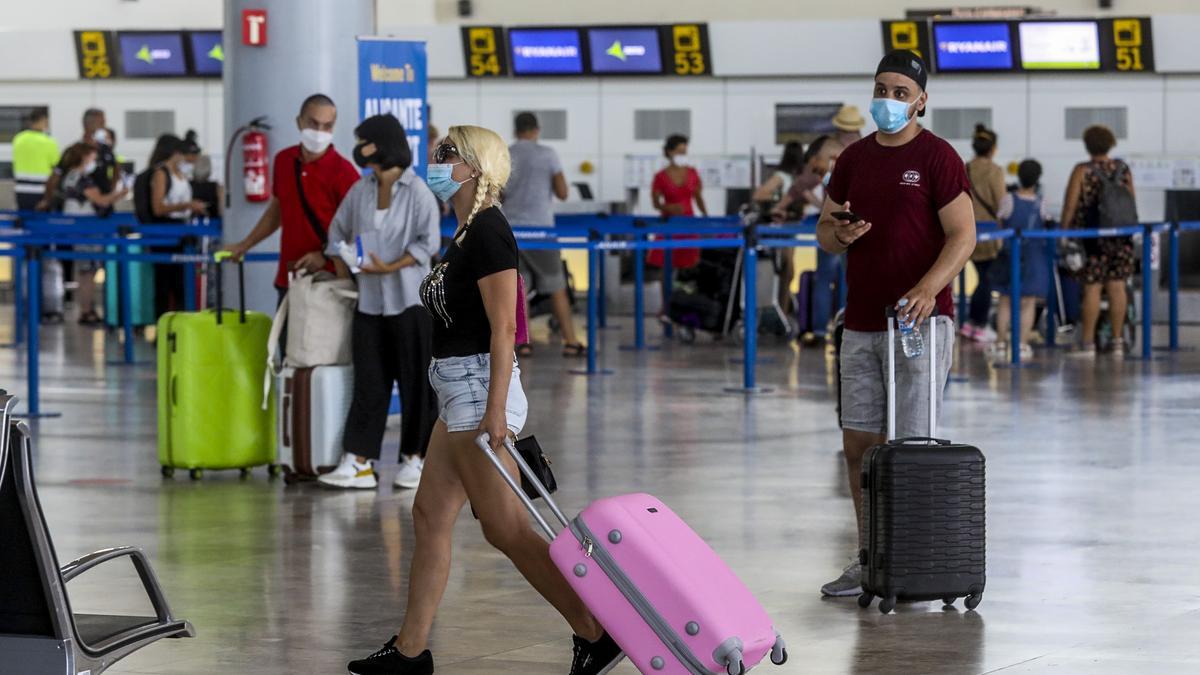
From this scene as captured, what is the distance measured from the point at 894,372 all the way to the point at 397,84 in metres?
5.44

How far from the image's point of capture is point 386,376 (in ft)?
29.6

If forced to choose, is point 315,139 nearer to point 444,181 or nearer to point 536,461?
point 444,181

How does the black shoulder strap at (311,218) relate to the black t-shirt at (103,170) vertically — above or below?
below

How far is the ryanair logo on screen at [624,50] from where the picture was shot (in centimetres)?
2023

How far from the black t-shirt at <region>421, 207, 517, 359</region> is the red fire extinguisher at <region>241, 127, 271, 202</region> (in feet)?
17.9

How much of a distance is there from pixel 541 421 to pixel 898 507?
5451 millimetres

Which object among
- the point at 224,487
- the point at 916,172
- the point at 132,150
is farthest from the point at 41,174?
the point at 916,172

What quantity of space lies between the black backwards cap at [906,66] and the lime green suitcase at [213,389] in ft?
12.2

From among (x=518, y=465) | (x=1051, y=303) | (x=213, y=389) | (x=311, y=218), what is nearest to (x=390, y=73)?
(x=311, y=218)

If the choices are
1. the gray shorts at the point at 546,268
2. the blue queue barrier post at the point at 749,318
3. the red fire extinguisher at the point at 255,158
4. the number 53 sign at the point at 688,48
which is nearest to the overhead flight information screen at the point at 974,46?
the number 53 sign at the point at 688,48

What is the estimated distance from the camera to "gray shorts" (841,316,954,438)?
6.36m

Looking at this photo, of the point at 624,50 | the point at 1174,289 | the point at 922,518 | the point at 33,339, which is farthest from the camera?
the point at 624,50

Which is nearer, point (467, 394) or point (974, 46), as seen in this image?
point (467, 394)

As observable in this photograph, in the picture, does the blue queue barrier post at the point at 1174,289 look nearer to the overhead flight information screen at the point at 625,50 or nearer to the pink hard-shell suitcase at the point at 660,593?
the overhead flight information screen at the point at 625,50
